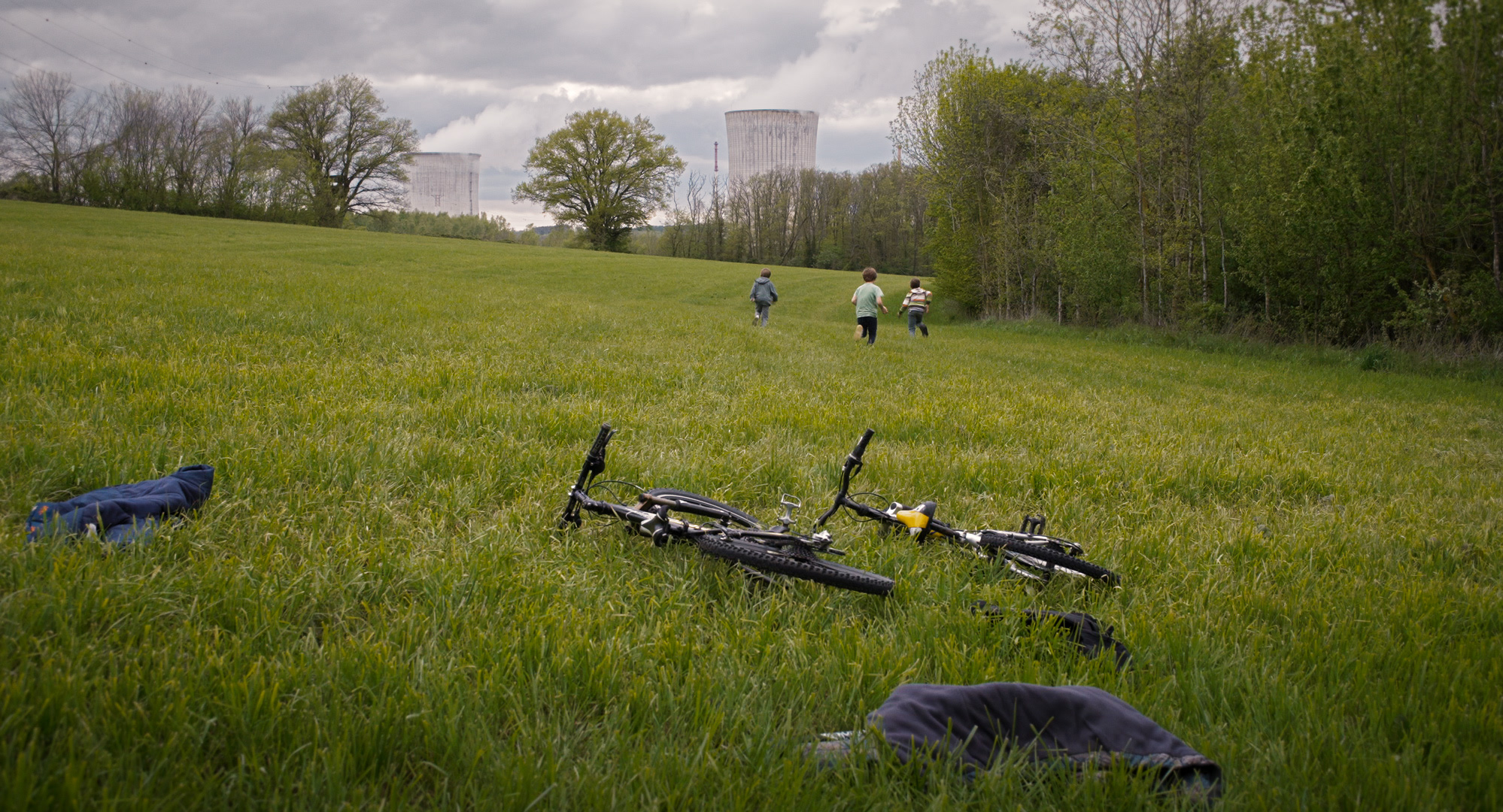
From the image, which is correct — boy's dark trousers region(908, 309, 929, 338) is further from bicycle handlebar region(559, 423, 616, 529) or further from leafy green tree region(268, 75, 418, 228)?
leafy green tree region(268, 75, 418, 228)

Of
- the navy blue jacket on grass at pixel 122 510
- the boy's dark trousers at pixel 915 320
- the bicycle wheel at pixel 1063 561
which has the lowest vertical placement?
the bicycle wheel at pixel 1063 561

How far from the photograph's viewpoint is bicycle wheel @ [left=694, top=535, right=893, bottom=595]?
2.73 meters

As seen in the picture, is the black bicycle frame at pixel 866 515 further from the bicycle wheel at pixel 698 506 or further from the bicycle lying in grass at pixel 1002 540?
the bicycle wheel at pixel 698 506

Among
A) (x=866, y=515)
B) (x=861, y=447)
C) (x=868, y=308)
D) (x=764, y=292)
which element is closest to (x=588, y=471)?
(x=861, y=447)

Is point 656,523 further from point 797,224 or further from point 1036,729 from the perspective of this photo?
point 797,224

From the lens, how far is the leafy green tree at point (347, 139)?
255 ft

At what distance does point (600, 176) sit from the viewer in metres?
86.4

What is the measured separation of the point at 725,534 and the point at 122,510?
2.45 m

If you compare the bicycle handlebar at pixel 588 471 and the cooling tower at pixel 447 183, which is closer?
the bicycle handlebar at pixel 588 471

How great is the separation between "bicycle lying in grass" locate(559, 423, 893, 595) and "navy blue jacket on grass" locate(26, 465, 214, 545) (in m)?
1.60

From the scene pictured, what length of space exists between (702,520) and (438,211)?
374 feet

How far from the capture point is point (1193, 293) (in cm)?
2123

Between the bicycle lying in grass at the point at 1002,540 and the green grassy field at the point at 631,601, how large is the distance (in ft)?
0.33

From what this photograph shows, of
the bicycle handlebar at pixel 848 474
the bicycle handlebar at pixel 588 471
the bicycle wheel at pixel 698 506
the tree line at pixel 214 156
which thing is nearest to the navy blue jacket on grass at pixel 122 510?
the bicycle handlebar at pixel 588 471
